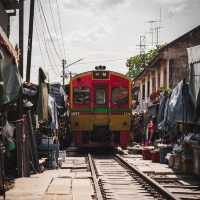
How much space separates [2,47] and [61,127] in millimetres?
16091

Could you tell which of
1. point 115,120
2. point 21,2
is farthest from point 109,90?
point 21,2

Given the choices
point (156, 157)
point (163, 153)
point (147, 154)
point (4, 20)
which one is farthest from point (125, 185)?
point (4, 20)

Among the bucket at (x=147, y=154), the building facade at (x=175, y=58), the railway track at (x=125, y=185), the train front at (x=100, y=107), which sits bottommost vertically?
the railway track at (x=125, y=185)

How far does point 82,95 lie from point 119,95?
1.58m

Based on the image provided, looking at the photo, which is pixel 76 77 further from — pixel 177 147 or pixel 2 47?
pixel 2 47

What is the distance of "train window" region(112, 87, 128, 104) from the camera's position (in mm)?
23917

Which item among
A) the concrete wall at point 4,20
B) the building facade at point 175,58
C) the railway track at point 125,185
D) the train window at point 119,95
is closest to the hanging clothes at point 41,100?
the railway track at point 125,185

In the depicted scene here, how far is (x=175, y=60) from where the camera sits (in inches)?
1420

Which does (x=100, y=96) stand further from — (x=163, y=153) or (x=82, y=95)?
(x=163, y=153)

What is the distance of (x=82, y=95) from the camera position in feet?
78.5

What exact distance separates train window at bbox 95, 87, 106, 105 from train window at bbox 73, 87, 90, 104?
376 millimetres

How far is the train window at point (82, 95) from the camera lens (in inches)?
939

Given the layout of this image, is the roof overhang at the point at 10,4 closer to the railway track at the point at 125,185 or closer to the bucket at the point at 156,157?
the railway track at the point at 125,185

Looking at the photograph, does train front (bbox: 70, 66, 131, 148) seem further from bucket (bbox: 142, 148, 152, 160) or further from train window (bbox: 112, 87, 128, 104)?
bucket (bbox: 142, 148, 152, 160)
